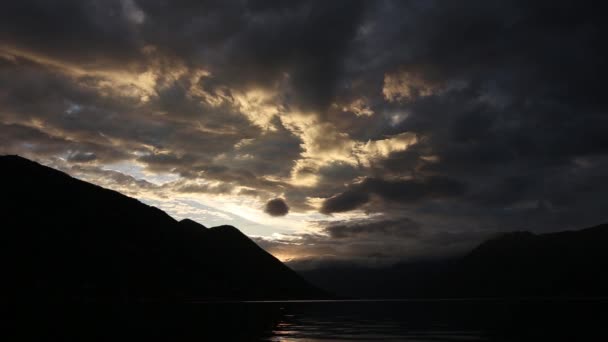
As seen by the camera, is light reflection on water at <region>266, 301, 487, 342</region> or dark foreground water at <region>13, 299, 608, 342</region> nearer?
dark foreground water at <region>13, 299, 608, 342</region>

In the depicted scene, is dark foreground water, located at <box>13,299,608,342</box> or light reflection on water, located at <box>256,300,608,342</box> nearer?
dark foreground water, located at <box>13,299,608,342</box>

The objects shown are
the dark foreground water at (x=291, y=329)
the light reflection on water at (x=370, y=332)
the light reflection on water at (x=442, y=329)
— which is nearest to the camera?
the dark foreground water at (x=291, y=329)

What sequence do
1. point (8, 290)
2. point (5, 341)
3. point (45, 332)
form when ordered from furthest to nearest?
point (8, 290), point (45, 332), point (5, 341)

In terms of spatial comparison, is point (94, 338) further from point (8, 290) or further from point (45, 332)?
point (8, 290)

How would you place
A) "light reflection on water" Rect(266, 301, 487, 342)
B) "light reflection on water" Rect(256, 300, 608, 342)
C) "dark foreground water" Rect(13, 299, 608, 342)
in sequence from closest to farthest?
"dark foreground water" Rect(13, 299, 608, 342)
"light reflection on water" Rect(266, 301, 487, 342)
"light reflection on water" Rect(256, 300, 608, 342)

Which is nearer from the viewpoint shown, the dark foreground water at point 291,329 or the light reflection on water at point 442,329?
the dark foreground water at point 291,329

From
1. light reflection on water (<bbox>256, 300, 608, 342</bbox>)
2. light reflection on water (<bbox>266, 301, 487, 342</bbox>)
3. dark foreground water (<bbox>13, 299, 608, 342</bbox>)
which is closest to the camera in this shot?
dark foreground water (<bbox>13, 299, 608, 342</bbox>)

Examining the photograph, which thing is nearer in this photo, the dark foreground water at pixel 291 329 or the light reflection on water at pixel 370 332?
the dark foreground water at pixel 291 329

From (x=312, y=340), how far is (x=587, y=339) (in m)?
26.3

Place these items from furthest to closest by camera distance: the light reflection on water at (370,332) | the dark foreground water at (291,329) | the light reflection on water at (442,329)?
the light reflection on water at (442,329)
the light reflection on water at (370,332)
the dark foreground water at (291,329)

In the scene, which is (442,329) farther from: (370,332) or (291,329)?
(291,329)

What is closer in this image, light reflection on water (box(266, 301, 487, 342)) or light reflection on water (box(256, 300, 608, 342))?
light reflection on water (box(266, 301, 487, 342))

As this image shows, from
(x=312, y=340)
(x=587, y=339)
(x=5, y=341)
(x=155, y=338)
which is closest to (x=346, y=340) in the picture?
(x=312, y=340)

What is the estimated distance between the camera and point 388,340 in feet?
143
